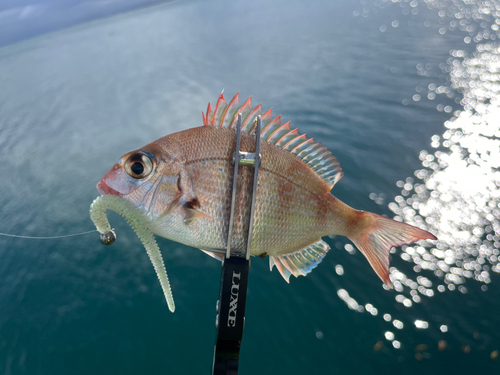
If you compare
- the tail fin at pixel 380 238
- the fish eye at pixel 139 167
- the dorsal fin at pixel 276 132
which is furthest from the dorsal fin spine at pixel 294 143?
the fish eye at pixel 139 167

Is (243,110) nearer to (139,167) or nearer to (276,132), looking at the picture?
(276,132)

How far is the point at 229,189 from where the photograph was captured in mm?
1378

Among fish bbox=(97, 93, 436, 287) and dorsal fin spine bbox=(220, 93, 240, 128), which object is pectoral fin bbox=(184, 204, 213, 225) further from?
dorsal fin spine bbox=(220, 93, 240, 128)

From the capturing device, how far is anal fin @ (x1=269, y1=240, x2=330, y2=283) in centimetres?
171

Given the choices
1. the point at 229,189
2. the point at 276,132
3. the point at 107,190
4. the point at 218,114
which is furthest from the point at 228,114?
the point at 107,190

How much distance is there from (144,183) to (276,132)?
0.73 m

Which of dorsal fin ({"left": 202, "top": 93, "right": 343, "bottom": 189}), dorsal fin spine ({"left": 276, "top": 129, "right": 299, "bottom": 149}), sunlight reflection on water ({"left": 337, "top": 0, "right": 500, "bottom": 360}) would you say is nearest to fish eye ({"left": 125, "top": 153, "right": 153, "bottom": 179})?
dorsal fin ({"left": 202, "top": 93, "right": 343, "bottom": 189})

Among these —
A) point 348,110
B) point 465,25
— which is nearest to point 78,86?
point 348,110

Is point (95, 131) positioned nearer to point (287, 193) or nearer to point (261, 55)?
point (261, 55)

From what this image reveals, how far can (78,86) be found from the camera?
10203 millimetres

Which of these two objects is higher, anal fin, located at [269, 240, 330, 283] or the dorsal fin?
the dorsal fin

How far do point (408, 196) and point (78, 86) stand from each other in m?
10.7

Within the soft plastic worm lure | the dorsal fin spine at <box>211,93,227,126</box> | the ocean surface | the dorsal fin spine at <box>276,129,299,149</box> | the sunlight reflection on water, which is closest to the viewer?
the soft plastic worm lure

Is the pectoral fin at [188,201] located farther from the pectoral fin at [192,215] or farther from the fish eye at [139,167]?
the fish eye at [139,167]
